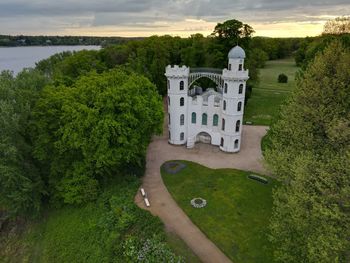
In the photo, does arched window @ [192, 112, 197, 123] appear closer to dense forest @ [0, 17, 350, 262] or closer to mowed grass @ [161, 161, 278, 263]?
mowed grass @ [161, 161, 278, 263]

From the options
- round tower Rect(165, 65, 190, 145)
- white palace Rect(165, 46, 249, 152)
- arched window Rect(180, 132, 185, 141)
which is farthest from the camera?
arched window Rect(180, 132, 185, 141)

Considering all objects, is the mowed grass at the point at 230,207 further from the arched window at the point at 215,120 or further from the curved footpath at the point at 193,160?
the arched window at the point at 215,120

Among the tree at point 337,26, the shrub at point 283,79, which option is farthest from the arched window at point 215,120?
the shrub at point 283,79

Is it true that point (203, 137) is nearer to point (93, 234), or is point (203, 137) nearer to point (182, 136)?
point (182, 136)

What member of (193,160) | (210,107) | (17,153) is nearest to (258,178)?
(193,160)

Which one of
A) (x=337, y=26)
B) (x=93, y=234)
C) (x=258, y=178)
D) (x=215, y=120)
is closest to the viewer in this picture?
(x=93, y=234)

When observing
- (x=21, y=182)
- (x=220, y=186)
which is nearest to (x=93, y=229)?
(x=21, y=182)

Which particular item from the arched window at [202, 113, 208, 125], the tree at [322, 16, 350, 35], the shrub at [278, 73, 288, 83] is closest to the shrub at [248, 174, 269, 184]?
the arched window at [202, 113, 208, 125]
